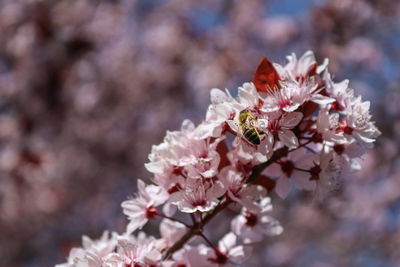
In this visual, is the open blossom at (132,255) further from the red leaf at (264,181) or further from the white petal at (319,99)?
the white petal at (319,99)

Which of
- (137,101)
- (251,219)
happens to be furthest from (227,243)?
(137,101)

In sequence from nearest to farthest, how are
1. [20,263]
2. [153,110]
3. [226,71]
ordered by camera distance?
[20,263]
[226,71]
[153,110]

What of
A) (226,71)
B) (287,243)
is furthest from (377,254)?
(226,71)

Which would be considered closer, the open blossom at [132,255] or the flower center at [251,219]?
the open blossom at [132,255]

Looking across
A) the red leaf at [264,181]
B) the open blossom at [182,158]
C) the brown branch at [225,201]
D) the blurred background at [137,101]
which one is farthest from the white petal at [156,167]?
the blurred background at [137,101]

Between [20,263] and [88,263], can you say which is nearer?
[88,263]

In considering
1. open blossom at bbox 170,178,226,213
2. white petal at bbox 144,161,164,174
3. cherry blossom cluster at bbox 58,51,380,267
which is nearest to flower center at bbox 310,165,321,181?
cherry blossom cluster at bbox 58,51,380,267

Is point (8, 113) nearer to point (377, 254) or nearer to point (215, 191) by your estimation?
point (215, 191)
